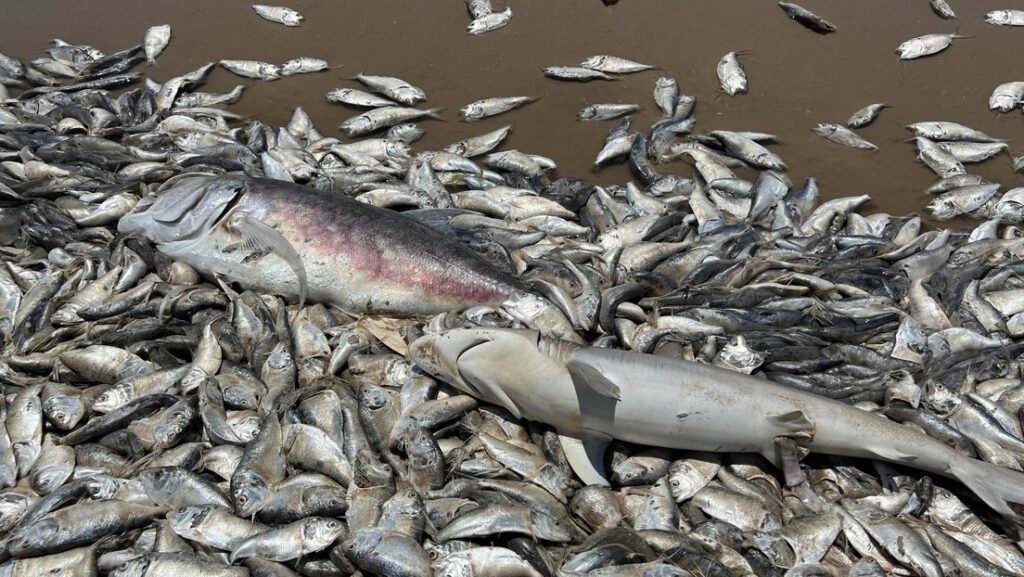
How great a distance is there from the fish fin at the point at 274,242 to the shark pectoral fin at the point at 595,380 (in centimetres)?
208

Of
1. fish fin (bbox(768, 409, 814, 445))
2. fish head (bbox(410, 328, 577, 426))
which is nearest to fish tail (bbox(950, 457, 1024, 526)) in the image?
fish fin (bbox(768, 409, 814, 445))

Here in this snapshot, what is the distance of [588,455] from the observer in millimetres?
4066

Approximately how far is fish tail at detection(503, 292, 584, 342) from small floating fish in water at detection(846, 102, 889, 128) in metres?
4.87

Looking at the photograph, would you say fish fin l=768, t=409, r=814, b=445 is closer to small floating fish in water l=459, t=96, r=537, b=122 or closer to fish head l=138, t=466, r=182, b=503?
fish head l=138, t=466, r=182, b=503

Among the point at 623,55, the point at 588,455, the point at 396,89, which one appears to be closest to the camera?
the point at 588,455

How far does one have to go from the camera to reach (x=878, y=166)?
762 centimetres

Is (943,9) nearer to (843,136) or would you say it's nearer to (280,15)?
(843,136)

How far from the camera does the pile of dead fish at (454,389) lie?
3605 millimetres

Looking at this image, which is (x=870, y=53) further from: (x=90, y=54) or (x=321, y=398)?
(x=90, y=54)

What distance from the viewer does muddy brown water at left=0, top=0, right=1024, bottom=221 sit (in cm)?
786

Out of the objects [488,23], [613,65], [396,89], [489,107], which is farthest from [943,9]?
[396,89]

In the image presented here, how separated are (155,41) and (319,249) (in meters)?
5.82

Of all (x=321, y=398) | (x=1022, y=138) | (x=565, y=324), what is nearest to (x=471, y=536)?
(x=321, y=398)

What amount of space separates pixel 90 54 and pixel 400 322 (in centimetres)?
666
